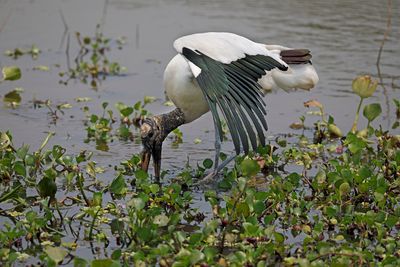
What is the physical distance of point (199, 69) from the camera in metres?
5.29

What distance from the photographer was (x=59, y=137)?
645 cm

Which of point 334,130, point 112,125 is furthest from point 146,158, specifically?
point 334,130

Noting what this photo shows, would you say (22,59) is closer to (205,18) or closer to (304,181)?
(205,18)

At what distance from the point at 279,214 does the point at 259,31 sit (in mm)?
5058

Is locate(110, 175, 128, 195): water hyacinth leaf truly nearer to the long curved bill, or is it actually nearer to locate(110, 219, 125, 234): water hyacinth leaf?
locate(110, 219, 125, 234): water hyacinth leaf

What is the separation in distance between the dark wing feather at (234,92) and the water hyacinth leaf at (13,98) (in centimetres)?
228

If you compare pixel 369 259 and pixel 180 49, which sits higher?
pixel 180 49

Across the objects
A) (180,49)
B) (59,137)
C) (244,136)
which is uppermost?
(180,49)

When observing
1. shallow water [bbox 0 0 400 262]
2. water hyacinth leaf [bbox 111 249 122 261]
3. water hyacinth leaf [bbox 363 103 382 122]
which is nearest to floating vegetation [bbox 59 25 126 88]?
shallow water [bbox 0 0 400 262]

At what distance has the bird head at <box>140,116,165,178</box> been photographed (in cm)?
560

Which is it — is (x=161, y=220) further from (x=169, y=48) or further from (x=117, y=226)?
(x=169, y=48)

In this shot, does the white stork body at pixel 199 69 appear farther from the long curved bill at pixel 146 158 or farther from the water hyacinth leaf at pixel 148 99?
the water hyacinth leaf at pixel 148 99

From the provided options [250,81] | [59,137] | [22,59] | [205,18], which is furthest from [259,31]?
[250,81]

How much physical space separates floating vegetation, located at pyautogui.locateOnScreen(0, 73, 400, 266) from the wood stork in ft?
0.88
